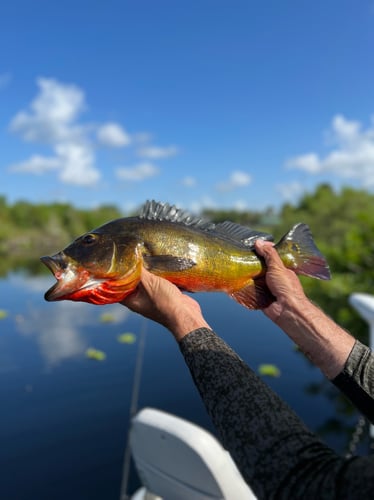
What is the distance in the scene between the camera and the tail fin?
2834 millimetres

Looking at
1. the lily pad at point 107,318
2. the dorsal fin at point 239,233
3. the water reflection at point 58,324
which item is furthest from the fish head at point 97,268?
the lily pad at point 107,318

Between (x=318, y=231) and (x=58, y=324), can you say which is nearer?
(x=58, y=324)

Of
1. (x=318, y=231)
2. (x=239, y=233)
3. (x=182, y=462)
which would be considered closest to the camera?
(x=239, y=233)

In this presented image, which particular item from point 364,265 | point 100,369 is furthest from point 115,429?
point 364,265

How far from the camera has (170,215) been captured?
283 cm

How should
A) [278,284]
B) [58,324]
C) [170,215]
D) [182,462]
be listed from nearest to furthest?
[278,284] < [170,215] < [182,462] < [58,324]

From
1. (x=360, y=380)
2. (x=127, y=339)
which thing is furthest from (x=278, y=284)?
(x=127, y=339)

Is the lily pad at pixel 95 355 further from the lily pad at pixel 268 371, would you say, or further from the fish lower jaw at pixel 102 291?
the fish lower jaw at pixel 102 291

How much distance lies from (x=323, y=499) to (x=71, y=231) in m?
73.0

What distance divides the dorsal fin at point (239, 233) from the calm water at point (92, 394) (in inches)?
365

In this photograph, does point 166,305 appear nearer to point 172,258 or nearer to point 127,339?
point 172,258

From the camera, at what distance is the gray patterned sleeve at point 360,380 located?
202cm

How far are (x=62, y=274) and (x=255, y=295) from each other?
125 cm

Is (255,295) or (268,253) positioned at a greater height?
(268,253)
